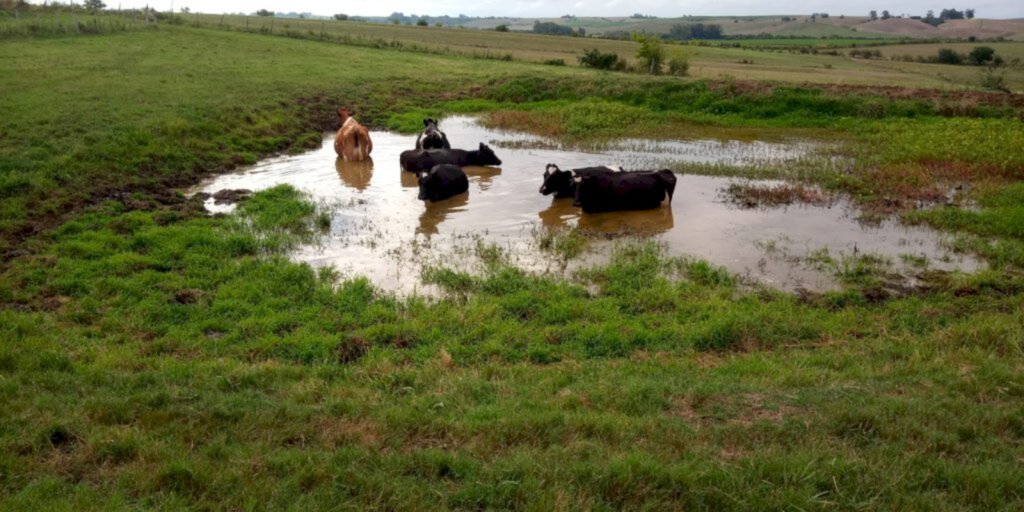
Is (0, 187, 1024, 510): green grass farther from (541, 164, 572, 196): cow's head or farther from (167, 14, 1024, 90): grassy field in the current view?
(167, 14, 1024, 90): grassy field

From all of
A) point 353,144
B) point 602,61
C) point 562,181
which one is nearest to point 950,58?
point 602,61

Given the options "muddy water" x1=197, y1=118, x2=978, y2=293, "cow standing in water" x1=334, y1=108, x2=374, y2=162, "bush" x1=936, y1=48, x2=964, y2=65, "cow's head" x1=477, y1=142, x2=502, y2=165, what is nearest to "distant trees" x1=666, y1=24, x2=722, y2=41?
"bush" x1=936, y1=48, x2=964, y2=65

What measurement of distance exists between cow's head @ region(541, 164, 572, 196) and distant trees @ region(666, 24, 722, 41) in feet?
314

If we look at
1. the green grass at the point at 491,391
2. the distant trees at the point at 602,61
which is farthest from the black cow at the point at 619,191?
the distant trees at the point at 602,61

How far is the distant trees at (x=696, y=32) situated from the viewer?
104 metres

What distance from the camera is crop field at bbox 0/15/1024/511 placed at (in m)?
4.57

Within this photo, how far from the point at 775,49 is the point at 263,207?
63952 millimetres

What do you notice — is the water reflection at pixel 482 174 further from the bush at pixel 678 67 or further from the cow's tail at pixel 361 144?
the bush at pixel 678 67

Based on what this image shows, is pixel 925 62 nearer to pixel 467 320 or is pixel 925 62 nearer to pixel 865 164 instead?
pixel 865 164

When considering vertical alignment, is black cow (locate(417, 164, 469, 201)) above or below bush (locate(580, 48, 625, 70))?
below

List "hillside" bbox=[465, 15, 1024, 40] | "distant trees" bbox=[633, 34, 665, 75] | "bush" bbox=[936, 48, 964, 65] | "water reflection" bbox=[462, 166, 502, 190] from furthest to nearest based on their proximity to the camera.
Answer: "hillside" bbox=[465, 15, 1024, 40] < "bush" bbox=[936, 48, 964, 65] < "distant trees" bbox=[633, 34, 665, 75] < "water reflection" bbox=[462, 166, 502, 190]

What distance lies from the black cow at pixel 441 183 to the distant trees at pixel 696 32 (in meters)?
95.5

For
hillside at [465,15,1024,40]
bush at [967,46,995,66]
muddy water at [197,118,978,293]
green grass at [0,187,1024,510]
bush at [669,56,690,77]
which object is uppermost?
A: hillside at [465,15,1024,40]

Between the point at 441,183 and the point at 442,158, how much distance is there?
8.40ft
